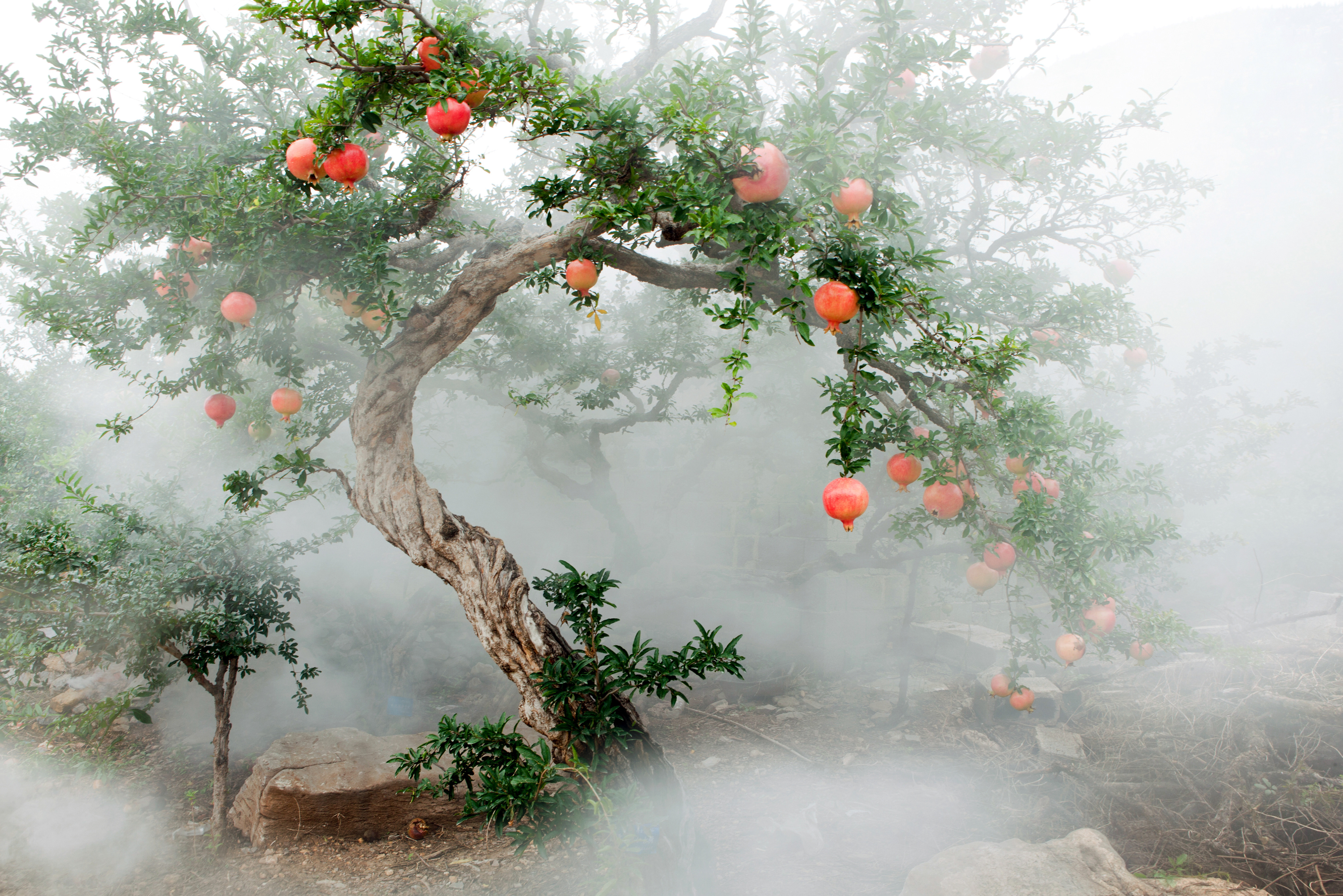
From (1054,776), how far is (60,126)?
6826 millimetres

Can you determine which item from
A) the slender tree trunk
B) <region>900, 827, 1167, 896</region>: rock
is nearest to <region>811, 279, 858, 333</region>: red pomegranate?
<region>900, 827, 1167, 896</region>: rock

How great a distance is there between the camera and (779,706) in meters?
6.64

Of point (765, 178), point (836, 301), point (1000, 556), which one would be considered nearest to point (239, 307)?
point (765, 178)

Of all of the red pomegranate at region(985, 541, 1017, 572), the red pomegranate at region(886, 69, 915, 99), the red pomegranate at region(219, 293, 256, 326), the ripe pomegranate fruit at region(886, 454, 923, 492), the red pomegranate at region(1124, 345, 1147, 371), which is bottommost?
the red pomegranate at region(985, 541, 1017, 572)

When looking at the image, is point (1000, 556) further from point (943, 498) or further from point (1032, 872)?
point (1032, 872)

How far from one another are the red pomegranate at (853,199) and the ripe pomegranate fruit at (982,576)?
1995mm

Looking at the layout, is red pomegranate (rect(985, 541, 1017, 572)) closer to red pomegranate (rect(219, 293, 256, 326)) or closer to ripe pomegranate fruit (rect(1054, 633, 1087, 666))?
ripe pomegranate fruit (rect(1054, 633, 1087, 666))

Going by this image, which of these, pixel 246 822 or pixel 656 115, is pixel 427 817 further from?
pixel 656 115

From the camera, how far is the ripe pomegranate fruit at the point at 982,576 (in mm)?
3406

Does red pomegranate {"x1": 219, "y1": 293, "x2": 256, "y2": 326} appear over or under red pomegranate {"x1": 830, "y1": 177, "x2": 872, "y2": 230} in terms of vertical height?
over

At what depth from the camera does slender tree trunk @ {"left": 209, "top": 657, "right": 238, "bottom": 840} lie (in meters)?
4.00

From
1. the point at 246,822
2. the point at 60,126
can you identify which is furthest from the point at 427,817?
the point at 60,126

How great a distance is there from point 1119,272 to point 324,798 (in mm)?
6036

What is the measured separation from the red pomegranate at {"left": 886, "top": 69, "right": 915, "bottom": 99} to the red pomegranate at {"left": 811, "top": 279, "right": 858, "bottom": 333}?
1182 mm
